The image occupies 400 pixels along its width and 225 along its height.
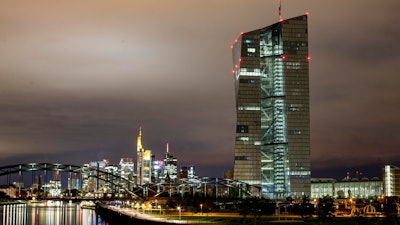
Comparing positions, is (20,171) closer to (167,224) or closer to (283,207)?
(283,207)

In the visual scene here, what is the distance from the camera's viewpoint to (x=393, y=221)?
247 feet

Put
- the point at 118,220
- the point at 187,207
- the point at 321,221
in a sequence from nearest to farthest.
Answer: the point at 321,221
the point at 118,220
the point at 187,207

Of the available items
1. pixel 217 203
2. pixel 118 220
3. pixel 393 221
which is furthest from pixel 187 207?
pixel 393 221

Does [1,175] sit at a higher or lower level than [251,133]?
lower

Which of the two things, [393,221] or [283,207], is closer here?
[393,221]

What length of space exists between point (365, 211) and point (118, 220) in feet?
173

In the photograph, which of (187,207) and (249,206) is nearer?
(249,206)

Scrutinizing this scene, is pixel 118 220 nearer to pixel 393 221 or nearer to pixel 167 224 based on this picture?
pixel 167 224

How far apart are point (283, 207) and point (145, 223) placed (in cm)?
6190

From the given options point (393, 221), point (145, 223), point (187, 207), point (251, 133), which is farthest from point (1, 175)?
point (393, 221)

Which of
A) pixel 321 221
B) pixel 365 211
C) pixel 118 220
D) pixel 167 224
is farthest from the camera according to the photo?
pixel 118 220

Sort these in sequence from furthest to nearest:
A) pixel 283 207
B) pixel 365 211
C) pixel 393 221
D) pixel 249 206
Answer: pixel 283 207 < pixel 365 211 < pixel 249 206 < pixel 393 221

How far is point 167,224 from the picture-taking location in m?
91.1

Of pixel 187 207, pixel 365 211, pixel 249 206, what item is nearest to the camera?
pixel 249 206
